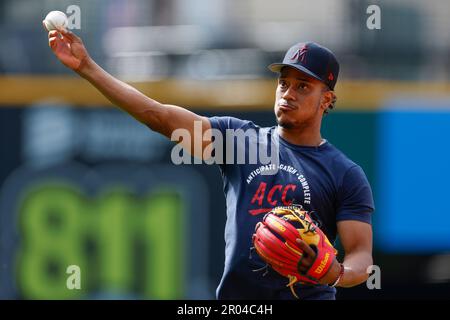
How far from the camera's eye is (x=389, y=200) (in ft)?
27.2

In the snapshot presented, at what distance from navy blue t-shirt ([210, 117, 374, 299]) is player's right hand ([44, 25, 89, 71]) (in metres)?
0.62

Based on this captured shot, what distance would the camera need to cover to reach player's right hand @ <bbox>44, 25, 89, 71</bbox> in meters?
4.48

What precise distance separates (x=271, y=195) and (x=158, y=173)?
367 cm

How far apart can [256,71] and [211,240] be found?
4.39ft

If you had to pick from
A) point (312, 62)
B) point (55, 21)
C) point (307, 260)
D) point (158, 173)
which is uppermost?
point (55, 21)

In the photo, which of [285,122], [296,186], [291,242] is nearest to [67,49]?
[285,122]

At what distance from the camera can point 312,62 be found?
15.5ft

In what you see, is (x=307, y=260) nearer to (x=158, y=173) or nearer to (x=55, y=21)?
(x=55, y=21)

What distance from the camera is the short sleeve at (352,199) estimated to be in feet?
15.5

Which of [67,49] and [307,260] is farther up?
[67,49]

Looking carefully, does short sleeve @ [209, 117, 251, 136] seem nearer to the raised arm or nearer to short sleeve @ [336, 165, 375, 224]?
the raised arm
